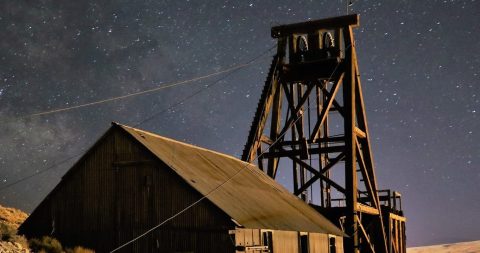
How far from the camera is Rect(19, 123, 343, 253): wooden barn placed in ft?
60.0

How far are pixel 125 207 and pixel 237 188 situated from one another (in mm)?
4324

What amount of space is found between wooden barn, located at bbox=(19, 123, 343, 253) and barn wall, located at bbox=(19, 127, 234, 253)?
0.10 feet

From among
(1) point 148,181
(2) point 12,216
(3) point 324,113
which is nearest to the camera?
(1) point 148,181

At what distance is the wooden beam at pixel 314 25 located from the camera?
95.4ft

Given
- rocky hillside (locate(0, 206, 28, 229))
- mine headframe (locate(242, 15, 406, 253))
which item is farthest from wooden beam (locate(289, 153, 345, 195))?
rocky hillside (locate(0, 206, 28, 229))

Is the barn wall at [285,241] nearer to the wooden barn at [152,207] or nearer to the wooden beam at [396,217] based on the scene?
the wooden barn at [152,207]

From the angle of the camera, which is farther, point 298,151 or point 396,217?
point 396,217

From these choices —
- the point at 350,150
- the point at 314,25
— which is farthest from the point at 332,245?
the point at 314,25

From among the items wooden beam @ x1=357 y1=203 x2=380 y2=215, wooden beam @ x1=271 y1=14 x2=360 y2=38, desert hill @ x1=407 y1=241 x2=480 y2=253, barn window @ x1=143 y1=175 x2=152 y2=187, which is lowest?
desert hill @ x1=407 y1=241 x2=480 y2=253

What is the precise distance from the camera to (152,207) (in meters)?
19.4

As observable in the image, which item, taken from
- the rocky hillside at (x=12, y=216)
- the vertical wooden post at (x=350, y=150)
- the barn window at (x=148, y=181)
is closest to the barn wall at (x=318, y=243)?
the vertical wooden post at (x=350, y=150)

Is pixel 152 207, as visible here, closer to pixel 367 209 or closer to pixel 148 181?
pixel 148 181

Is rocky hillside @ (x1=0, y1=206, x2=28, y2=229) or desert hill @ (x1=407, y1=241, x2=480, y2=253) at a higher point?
rocky hillside @ (x1=0, y1=206, x2=28, y2=229)

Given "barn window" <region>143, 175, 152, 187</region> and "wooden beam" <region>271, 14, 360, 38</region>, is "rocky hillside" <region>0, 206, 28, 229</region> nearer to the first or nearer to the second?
"wooden beam" <region>271, 14, 360, 38</region>
